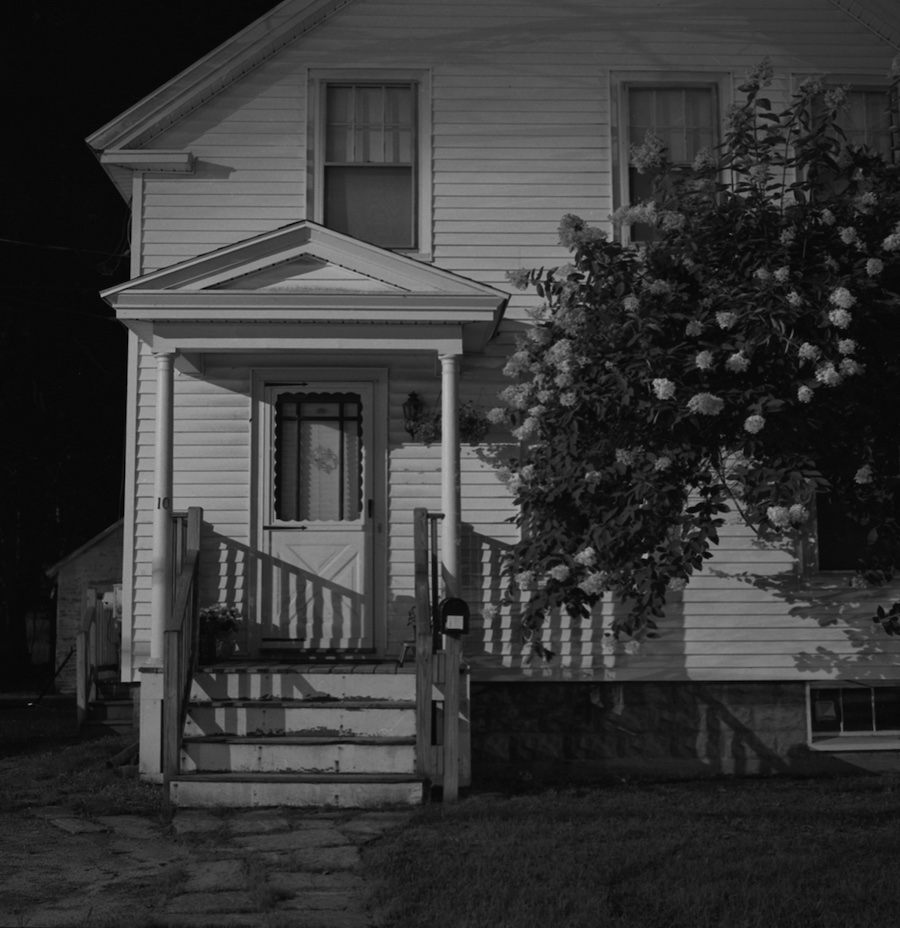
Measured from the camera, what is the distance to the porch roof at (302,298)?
880cm

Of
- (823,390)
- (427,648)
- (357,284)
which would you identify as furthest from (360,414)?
(823,390)

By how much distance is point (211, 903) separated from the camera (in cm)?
548

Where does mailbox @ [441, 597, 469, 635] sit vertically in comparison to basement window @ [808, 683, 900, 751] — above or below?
above

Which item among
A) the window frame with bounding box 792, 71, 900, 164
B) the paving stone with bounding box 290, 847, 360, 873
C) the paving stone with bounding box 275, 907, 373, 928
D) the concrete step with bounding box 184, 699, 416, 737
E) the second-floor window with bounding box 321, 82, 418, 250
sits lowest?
the paving stone with bounding box 275, 907, 373, 928

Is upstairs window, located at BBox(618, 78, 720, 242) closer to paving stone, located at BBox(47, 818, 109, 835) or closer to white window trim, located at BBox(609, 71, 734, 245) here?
white window trim, located at BBox(609, 71, 734, 245)

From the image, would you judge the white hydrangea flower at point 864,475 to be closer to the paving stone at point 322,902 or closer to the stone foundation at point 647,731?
the stone foundation at point 647,731

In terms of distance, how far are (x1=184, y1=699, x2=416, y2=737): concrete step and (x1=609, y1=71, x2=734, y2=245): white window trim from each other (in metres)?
4.70

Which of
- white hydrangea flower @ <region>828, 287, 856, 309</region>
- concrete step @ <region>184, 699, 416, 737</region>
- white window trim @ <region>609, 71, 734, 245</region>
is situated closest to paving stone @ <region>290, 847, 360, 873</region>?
concrete step @ <region>184, 699, 416, 737</region>

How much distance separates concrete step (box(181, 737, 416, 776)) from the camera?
803cm

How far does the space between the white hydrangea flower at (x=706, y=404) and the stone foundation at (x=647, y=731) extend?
10.7 ft

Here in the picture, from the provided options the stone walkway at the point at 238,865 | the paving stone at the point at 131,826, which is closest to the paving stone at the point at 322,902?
the stone walkway at the point at 238,865

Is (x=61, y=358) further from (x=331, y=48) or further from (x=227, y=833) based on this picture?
(x=227, y=833)

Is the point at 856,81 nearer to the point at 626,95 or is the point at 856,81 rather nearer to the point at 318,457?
the point at 626,95

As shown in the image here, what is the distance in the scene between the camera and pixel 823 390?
7.59 metres
